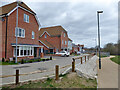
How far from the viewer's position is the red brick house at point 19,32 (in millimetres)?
16062

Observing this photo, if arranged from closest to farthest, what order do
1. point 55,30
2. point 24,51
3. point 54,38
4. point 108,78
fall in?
point 108,78 < point 24,51 < point 54,38 < point 55,30

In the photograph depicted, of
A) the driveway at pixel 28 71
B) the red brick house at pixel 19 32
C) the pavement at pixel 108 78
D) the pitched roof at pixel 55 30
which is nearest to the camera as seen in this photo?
the driveway at pixel 28 71

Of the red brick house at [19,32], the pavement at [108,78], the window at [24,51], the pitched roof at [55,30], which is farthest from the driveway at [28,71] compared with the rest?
the pitched roof at [55,30]

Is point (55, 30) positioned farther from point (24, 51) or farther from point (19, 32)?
point (24, 51)

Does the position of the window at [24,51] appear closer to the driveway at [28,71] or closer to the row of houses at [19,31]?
the row of houses at [19,31]

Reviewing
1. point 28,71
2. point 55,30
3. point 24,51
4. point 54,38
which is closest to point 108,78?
point 28,71

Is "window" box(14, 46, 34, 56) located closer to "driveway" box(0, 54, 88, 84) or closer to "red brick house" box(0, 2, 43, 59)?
"red brick house" box(0, 2, 43, 59)

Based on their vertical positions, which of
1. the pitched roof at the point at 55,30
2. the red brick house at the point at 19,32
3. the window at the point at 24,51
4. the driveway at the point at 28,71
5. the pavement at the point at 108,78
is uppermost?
the pitched roof at the point at 55,30

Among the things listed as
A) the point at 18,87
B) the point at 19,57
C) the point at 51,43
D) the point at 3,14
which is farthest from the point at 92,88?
the point at 51,43

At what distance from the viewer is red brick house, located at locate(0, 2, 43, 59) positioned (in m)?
16.1

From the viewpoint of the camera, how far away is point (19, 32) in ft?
59.2

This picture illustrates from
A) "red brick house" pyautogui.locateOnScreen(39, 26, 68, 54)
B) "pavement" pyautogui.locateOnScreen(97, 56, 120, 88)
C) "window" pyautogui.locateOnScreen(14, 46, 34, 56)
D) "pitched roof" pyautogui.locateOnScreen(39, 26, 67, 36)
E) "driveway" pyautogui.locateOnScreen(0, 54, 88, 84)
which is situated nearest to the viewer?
"driveway" pyautogui.locateOnScreen(0, 54, 88, 84)

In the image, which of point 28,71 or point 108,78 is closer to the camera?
point 108,78

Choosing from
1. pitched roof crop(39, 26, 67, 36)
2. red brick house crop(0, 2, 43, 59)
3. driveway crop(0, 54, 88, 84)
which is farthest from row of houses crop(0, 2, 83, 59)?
pitched roof crop(39, 26, 67, 36)
